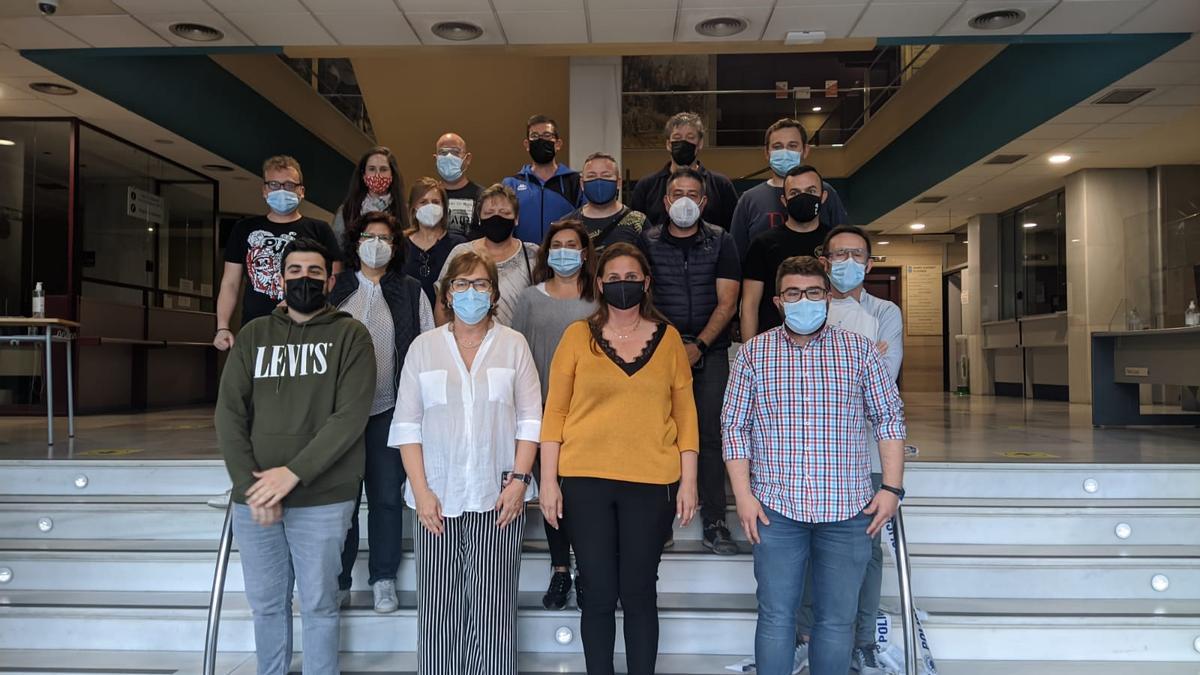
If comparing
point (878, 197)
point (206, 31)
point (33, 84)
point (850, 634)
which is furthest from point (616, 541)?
point (878, 197)

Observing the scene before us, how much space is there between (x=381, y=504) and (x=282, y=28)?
4.57m

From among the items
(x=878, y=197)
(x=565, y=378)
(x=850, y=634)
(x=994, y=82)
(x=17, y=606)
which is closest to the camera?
(x=850, y=634)

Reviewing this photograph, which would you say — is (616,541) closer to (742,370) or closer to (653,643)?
(653,643)

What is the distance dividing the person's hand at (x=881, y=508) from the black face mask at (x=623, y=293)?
3.38 feet

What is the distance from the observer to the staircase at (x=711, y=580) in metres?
3.35

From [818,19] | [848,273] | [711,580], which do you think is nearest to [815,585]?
[711,580]

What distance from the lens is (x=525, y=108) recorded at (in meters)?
10.1

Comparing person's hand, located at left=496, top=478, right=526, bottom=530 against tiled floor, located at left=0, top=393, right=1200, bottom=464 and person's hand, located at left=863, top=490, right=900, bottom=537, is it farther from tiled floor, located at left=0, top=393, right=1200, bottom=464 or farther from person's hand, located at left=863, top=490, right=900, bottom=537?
tiled floor, located at left=0, top=393, right=1200, bottom=464

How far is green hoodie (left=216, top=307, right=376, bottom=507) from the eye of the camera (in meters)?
2.75

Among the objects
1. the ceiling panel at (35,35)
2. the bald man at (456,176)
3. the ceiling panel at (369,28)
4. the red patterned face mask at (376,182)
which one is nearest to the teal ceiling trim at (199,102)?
the ceiling panel at (35,35)

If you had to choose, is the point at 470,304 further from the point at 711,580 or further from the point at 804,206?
the point at 711,580

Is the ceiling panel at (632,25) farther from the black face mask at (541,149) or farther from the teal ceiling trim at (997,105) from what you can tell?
the teal ceiling trim at (997,105)

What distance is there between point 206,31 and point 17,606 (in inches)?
179

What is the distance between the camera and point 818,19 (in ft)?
20.1
